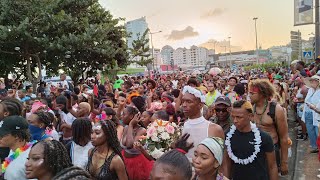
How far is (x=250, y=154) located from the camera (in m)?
3.98

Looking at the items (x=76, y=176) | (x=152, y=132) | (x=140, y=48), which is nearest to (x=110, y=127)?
(x=152, y=132)

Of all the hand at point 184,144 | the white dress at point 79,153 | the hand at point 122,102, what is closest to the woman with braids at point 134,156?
the white dress at point 79,153

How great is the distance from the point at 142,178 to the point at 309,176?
4217 millimetres

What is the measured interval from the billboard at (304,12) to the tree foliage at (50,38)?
11.9 meters

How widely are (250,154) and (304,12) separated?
20829 mm

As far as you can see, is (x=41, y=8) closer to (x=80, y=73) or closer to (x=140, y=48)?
(x=80, y=73)

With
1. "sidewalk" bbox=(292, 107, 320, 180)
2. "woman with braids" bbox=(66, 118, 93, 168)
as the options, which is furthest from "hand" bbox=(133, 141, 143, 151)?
"sidewalk" bbox=(292, 107, 320, 180)

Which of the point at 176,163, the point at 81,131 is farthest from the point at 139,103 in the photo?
the point at 176,163

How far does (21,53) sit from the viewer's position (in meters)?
17.8

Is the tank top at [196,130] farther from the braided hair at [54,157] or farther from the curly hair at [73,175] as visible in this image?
the curly hair at [73,175]

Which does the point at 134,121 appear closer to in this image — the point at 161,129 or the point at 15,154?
the point at 161,129

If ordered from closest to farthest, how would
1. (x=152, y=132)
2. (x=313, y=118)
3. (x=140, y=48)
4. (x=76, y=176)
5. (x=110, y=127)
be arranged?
(x=76, y=176) < (x=110, y=127) < (x=152, y=132) < (x=313, y=118) < (x=140, y=48)

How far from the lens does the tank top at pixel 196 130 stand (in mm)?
4121

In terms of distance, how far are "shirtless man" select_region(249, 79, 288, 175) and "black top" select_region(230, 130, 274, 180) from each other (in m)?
0.87
